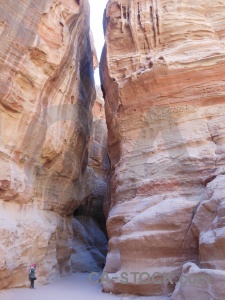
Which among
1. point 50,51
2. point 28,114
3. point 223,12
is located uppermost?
point 223,12

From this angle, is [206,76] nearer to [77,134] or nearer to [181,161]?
[181,161]

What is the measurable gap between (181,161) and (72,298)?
515 cm

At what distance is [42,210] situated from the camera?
41.3 ft

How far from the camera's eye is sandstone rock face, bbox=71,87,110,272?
731 inches

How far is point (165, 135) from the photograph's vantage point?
431 inches

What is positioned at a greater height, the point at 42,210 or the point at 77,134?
the point at 77,134

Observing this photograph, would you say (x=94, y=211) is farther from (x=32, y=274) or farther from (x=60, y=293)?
(x=60, y=293)

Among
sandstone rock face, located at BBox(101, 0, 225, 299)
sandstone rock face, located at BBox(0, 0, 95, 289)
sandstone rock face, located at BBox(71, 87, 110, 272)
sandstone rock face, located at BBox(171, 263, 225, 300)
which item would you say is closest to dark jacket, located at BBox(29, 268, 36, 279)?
sandstone rock face, located at BBox(0, 0, 95, 289)

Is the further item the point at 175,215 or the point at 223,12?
the point at 223,12

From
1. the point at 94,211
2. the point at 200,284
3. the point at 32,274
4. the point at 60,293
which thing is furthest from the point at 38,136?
the point at 94,211

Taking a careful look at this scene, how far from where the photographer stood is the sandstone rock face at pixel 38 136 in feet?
34.7

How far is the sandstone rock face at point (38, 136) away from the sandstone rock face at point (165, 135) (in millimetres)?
2002

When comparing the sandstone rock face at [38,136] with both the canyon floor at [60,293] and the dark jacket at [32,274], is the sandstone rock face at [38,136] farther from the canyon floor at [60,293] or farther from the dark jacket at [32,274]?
the canyon floor at [60,293]

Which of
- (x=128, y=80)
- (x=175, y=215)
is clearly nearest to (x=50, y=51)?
(x=128, y=80)
